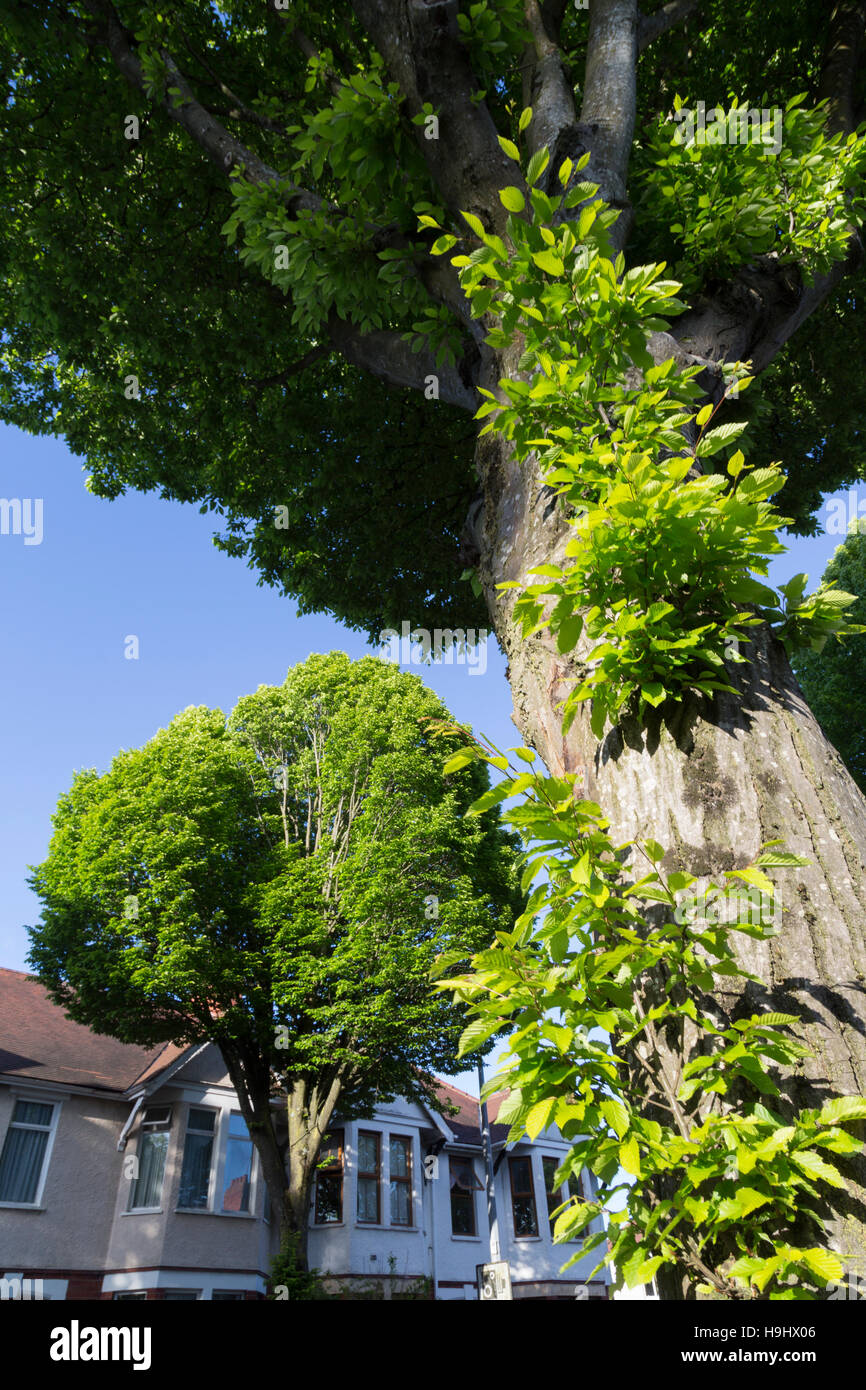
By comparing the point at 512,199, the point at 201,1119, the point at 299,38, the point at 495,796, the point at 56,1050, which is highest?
the point at 299,38

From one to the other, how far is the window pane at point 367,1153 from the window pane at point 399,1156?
704mm

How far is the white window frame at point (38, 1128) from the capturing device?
53.9 ft

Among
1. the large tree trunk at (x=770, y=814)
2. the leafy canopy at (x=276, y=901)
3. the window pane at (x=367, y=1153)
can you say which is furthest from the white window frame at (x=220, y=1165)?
the large tree trunk at (x=770, y=814)

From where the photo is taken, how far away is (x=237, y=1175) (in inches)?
780

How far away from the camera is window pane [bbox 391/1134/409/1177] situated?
23.1 meters

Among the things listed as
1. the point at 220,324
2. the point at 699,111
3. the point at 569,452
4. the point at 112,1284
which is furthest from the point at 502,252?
the point at 112,1284

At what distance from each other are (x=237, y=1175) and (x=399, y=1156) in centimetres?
574

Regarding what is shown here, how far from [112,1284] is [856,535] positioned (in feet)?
82.4

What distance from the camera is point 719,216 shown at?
14.1 ft

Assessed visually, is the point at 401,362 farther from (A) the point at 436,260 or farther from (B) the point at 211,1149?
(B) the point at 211,1149

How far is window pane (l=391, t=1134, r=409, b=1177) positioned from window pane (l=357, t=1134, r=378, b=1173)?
2.31ft

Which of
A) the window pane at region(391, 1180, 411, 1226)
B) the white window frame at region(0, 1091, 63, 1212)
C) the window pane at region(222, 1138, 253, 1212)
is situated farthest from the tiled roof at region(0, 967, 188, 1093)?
the window pane at region(391, 1180, 411, 1226)

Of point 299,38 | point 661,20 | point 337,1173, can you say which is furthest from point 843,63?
point 337,1173

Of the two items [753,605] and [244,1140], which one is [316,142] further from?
[244,1140]
